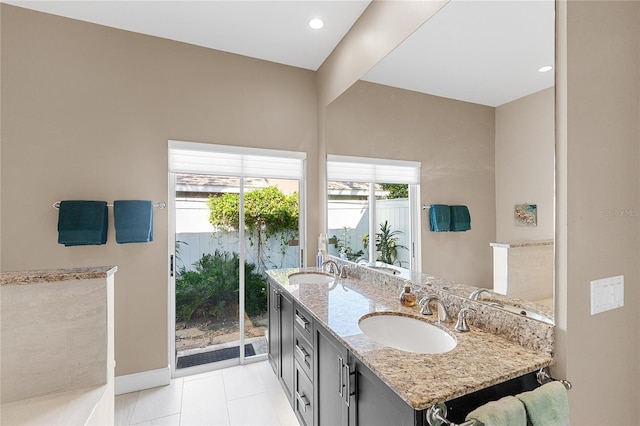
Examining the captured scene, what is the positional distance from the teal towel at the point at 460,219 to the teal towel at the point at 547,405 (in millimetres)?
746

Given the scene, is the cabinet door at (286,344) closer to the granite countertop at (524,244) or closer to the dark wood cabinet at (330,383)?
the dark wood cabinet at (330,383)

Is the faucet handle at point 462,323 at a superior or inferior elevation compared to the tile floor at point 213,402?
superior

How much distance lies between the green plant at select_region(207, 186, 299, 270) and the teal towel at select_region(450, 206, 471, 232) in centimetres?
182

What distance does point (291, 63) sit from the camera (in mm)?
3008

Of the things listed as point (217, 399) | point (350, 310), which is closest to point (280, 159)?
point (350, 310)

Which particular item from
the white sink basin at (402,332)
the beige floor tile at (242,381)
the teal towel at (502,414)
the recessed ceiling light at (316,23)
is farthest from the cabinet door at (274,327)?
Answer: the recessed ceiling light at (316,23)

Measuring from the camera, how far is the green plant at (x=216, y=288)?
2.74 meters

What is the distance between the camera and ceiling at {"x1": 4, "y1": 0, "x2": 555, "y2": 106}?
1.24 meters

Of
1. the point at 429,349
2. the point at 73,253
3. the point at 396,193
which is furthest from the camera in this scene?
the point at 73,253

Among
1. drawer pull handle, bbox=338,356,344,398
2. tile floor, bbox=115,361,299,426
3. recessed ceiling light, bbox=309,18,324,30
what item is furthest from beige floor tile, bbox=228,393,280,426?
recessed ceiling light, bbox=309,18,324,30

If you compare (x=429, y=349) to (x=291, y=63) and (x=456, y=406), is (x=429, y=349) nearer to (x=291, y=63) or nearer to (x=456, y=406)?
(x=456, y=406)

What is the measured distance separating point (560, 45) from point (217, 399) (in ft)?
9.60

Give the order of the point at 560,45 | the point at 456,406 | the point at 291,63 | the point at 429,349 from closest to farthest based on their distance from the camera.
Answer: the point at 456,406, the point at 560,45, the point at 429,349, the point at 291,63

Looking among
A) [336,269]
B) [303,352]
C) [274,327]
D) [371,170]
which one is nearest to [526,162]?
[371,170]
